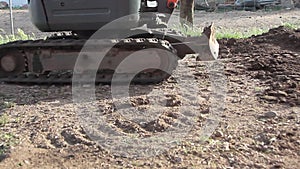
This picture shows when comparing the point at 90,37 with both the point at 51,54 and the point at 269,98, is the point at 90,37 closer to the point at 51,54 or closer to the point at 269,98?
the point at 51,54

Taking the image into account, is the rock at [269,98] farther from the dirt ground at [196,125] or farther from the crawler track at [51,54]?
the crawler track at [51,54]

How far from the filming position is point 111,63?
24.1ft

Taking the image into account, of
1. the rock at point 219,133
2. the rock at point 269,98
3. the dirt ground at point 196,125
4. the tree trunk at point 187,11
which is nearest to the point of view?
the dirt ground at point 196,125

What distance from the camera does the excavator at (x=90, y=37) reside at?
706 centimetres

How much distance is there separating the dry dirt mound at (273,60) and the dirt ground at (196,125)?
2 centimetres

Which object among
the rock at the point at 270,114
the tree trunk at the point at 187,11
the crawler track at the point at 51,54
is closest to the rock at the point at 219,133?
the rock at the point at 270,114

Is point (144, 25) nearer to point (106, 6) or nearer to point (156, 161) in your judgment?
point (106, 6)

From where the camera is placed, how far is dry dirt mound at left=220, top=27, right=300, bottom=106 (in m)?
6.30

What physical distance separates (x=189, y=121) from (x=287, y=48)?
538cm

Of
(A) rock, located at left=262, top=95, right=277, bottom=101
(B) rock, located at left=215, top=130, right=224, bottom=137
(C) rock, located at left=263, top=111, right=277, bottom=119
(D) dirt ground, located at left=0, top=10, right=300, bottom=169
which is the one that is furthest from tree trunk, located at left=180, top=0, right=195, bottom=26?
(B) rock, located at left=215, top=130, right=224, bottom=137

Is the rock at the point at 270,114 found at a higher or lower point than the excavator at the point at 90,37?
lower

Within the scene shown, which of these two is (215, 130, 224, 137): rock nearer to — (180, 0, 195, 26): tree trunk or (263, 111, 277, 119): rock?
(263, 111, 277, 119): rock

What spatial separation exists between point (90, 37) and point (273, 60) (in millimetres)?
2979

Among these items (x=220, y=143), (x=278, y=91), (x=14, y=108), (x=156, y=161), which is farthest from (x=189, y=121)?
(x=14, y=108)
